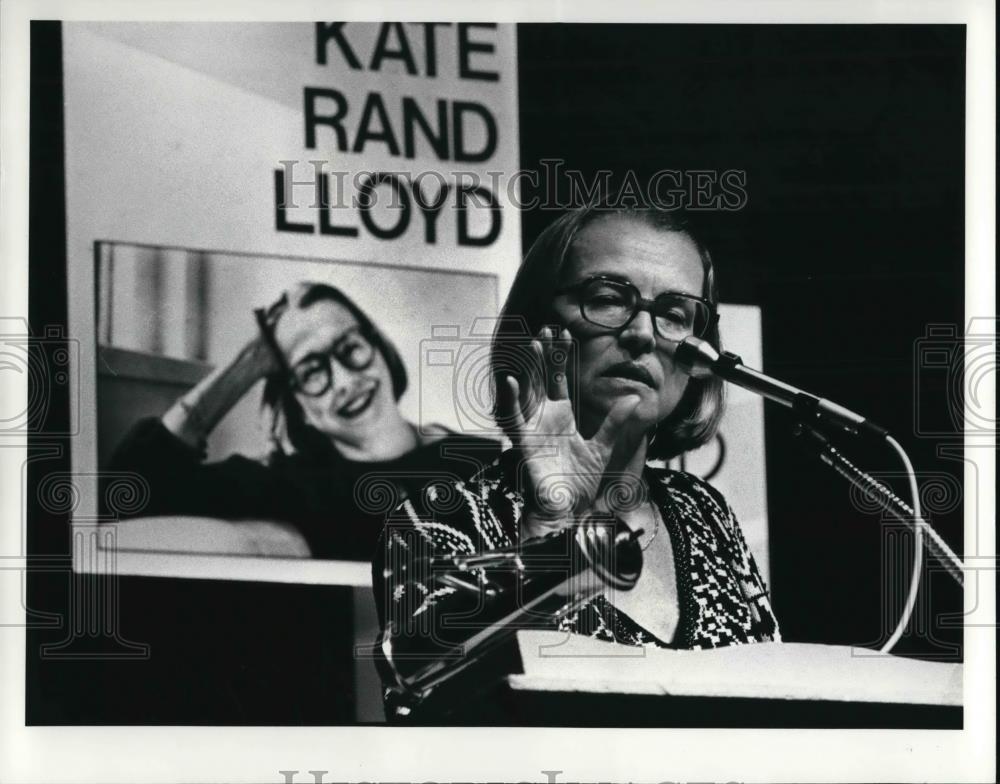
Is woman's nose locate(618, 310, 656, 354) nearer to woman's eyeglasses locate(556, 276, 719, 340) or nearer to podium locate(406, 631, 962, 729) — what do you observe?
woman's eyeglasses locate(556, 276, 719, 340)

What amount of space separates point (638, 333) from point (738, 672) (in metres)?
Result: 0.97

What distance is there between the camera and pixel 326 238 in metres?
3.01

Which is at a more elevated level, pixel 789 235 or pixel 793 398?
pixel 789 235

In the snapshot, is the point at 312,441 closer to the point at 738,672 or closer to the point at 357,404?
the point at 357,404

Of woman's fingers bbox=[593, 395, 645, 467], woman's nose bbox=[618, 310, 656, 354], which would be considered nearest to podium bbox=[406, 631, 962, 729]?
woman's fingers bbox=[593, 395, 645, 467]

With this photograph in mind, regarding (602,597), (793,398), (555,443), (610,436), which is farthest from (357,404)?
(793,398)

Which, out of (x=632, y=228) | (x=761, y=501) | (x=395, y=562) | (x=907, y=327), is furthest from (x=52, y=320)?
(x=907, y=327)

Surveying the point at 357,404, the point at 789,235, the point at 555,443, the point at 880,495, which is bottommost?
the point at 880,495

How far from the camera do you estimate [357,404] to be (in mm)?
2990

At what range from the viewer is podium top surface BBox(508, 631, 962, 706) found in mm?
2959

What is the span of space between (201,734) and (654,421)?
151 cm

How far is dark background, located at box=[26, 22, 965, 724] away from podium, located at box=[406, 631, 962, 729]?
0.08m

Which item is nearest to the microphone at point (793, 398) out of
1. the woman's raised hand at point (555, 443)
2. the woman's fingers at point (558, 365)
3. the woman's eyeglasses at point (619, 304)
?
the woman's eyeglasses at point (619, 304)

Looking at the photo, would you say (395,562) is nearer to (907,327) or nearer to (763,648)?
(763,648)
